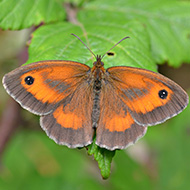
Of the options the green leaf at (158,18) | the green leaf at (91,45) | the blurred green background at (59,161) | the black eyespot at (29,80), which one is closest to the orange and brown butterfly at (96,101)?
the black eyespot at (29,80)

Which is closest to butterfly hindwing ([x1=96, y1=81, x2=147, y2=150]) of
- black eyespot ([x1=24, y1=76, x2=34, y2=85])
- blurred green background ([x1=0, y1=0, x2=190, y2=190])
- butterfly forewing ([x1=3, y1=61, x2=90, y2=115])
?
butterfly forewing ([x1=3, y1=61, x2=90, y2=115])

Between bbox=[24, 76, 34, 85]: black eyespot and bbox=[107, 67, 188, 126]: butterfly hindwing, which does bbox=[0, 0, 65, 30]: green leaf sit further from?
bbox=[107, 67, 188, 126]: butterfly hindwing

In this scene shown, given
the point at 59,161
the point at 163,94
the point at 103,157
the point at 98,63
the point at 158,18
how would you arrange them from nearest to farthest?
the point at 103,157, the point at 163,94, the point at 98,63, the point at 158,18, the point at 59,161

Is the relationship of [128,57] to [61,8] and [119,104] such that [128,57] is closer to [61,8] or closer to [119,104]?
[119,104]

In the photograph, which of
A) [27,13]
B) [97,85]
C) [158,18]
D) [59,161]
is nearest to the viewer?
[97,85]

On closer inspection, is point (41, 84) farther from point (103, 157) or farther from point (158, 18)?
point (158, 18)

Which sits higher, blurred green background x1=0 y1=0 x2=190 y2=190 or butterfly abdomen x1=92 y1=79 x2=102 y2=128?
butterfly abdomen x1=92 y1=79 x2=102 y2=128

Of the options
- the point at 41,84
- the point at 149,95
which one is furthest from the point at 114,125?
the point at 41,84
